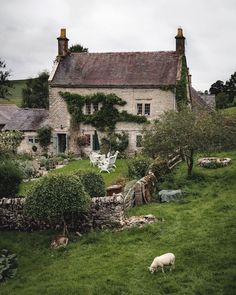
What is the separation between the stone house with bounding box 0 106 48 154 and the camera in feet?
136

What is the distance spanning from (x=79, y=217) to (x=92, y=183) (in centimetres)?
189

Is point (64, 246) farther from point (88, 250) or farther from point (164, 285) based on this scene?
point (164, 285)

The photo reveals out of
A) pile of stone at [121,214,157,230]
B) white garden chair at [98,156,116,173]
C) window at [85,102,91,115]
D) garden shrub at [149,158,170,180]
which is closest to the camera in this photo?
pile of stone at [121,214,157,230]

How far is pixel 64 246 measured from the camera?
47.0ft

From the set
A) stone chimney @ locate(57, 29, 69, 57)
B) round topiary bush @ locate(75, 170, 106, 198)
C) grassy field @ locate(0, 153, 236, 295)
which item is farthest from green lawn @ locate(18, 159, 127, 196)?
stone chimney @ locate(57, 29, 69, 57)

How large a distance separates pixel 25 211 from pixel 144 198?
5.77 metres

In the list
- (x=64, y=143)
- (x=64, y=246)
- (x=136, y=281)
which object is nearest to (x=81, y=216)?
(x=64, y=246)

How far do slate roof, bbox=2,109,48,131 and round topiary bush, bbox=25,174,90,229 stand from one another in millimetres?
27084

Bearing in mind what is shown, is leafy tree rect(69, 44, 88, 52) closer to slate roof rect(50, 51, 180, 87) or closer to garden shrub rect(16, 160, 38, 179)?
slate roof rect(50, 51, 180, 87)

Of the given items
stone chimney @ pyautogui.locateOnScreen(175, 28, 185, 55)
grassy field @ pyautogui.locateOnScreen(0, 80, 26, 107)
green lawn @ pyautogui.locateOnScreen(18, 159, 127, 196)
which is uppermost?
grassy field @ pyautogui.locateOnScreen(0, 80, 26, 107)

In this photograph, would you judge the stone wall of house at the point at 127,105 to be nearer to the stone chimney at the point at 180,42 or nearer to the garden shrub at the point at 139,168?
the stone chimney at the point at 180,42

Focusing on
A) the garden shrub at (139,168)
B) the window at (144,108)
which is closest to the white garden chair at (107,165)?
the garden shrub at (139,168)

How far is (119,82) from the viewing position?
3944 cm

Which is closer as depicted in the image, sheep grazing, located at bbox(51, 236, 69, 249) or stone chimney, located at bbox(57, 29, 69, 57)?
sheep grazing, located at bbox(51, 236, 69, 249)
